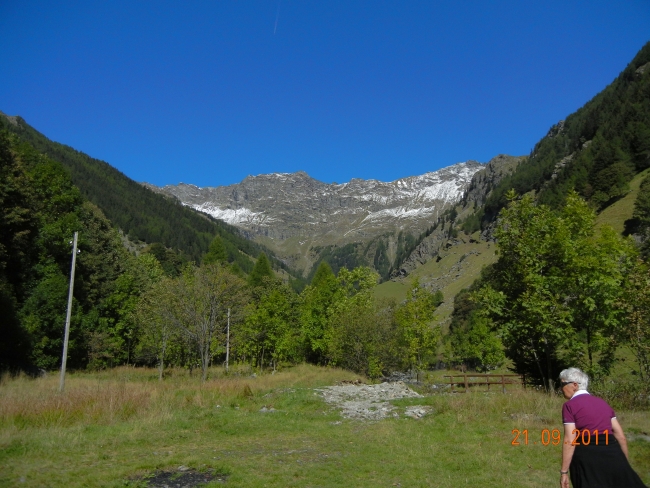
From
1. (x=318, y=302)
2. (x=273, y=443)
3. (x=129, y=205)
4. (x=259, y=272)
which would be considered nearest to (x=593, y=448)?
(x=273, y=443)

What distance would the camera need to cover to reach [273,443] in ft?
35.4

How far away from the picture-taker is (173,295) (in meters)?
28.3

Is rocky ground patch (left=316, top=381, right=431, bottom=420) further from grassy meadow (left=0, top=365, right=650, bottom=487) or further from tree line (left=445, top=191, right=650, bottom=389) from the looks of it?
tree line (left=445, top=191, right=650, bottom=389)

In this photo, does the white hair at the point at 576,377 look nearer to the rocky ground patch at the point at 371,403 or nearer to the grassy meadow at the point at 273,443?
the grassy meadow at the point at 273,443

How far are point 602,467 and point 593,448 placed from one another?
0.65ft

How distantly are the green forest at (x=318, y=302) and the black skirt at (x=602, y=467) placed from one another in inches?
481

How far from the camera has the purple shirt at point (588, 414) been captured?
4.73 metres

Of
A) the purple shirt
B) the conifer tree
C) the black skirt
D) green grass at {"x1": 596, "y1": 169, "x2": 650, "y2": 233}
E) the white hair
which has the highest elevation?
green grass at {"x1": 596, "y1": 169, "x2": 650, "y2": 233}

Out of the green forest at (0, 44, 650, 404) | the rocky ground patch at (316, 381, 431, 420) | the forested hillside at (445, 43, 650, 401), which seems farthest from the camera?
the green forest at (0, 44, 650, 404)

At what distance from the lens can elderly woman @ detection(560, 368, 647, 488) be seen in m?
4.59

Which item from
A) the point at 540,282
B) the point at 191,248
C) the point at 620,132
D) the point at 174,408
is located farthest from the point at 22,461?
the point at 191,248

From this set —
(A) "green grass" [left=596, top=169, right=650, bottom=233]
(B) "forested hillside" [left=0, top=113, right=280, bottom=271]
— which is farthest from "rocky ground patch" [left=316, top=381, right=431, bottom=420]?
(B) "forested hillside" [left=0, top=113, right=280, bottom=271]

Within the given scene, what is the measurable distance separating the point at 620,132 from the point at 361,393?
337ft

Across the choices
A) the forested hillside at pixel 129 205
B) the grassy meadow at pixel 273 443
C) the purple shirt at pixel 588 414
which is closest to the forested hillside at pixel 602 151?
the grassy meadow at pixel 273 443
